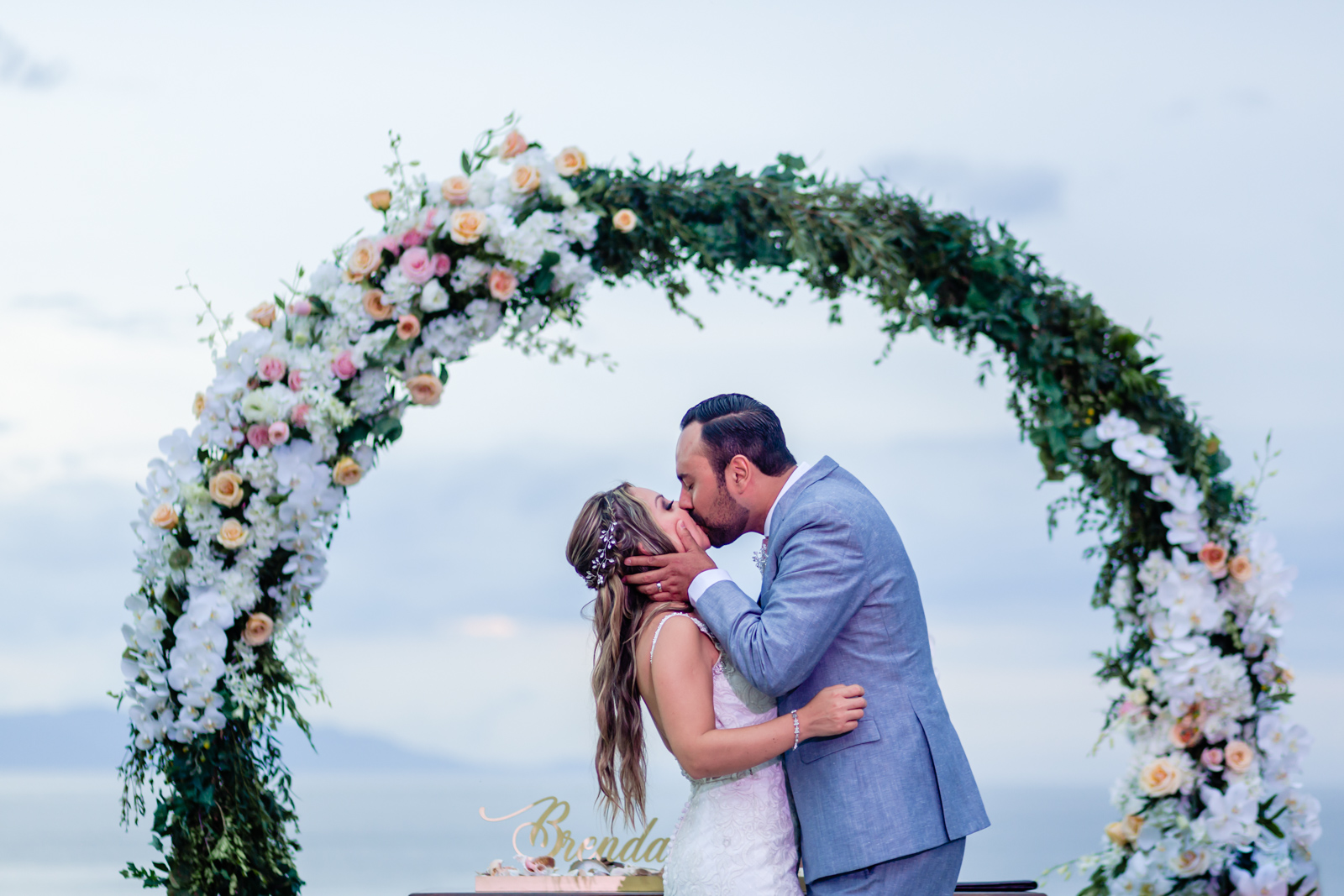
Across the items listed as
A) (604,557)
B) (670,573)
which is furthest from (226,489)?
(670,573)

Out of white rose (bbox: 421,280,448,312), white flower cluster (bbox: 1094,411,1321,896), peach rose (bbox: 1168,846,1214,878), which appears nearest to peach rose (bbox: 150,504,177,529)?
white rose (bbox: 421,280,448,312)

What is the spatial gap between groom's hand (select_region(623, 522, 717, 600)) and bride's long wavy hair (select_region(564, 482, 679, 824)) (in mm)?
58

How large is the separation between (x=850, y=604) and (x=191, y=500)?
9.00 feet

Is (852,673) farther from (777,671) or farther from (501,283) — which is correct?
(501,283)

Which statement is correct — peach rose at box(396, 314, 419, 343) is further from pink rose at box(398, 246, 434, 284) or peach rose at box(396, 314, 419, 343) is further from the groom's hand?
the groom's hand

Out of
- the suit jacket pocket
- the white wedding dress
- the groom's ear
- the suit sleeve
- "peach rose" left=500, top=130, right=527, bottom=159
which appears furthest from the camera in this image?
"peach rose" left=500, top=130, right=527, bottom=159

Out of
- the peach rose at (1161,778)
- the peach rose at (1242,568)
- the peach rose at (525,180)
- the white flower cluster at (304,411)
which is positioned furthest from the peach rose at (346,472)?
the peach rose at (1242,568)

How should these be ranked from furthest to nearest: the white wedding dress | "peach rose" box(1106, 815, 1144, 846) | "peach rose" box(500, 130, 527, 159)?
"peach rose" box(1106, 815, 1144, 846)
"peach rose" box(500, 130, 527, 159)
the white wedding dress

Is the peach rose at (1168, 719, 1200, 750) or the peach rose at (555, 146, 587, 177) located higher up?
the peach rose at (555, 146, 587, 177)

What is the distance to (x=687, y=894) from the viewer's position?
3238 mm

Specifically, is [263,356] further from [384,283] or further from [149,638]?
[149,638]

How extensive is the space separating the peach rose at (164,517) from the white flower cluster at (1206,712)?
12.6ft

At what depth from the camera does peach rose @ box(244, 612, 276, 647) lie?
4.34 metres

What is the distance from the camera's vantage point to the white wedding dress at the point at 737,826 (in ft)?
10.4
